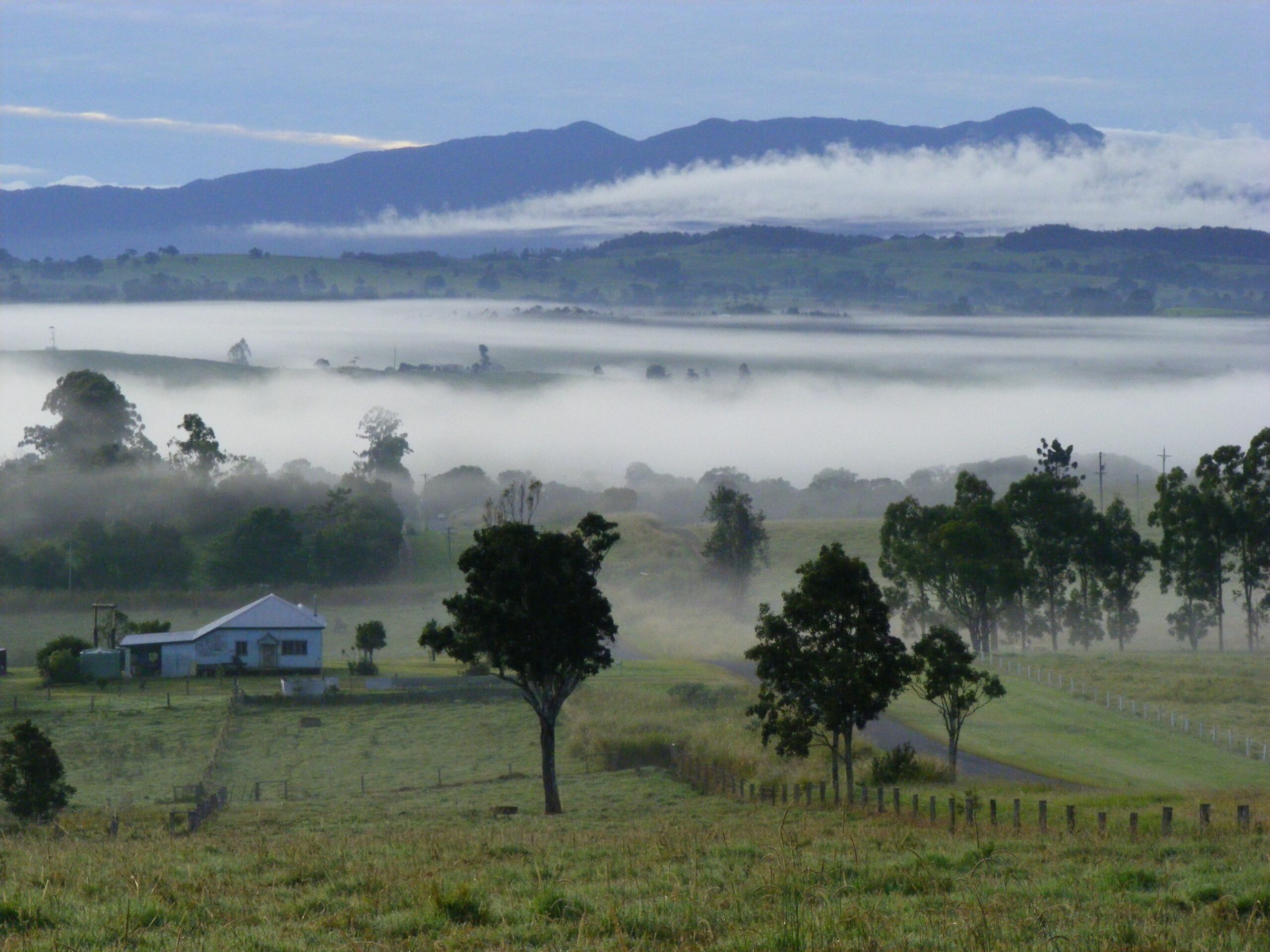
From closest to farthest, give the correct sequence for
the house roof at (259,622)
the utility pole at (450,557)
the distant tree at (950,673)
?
the distant tree at (950,673)
the house roof at (259,622)
the utility pole at (450,557)

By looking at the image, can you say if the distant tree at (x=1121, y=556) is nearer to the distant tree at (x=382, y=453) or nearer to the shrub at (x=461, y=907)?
the shrub at (x=461, y=907)

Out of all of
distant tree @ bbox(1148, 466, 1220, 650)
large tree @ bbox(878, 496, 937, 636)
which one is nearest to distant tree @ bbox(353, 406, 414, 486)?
large tree @ bbox(878, 496, 937, 636)

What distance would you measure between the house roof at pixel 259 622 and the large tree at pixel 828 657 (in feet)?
156

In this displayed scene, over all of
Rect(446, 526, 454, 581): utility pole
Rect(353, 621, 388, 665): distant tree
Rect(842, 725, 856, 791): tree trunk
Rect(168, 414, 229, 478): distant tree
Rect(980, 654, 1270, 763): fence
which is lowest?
Rect(980, 654, 1270, 763): fence

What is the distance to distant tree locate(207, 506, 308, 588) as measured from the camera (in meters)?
120

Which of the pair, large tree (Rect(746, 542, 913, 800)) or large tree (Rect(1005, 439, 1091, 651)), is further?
large tree (Rect(1005, 439, 1091, 651))

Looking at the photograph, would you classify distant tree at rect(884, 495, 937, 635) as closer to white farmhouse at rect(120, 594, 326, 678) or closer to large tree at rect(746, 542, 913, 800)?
white farmhouse at rect(120, 594, 326, 678)

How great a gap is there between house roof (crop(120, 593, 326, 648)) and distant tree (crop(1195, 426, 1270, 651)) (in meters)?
60.9

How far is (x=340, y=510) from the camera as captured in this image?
13025 centimetres

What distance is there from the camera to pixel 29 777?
38.9 m

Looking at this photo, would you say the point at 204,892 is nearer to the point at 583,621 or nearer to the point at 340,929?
the point at 340,929

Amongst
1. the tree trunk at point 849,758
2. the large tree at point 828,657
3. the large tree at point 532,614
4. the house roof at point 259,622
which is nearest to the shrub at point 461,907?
the tree trunk at point 849,758

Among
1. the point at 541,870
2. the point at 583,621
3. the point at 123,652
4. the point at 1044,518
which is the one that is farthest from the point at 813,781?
the point at 1044,518

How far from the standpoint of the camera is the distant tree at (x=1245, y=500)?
321 feet
